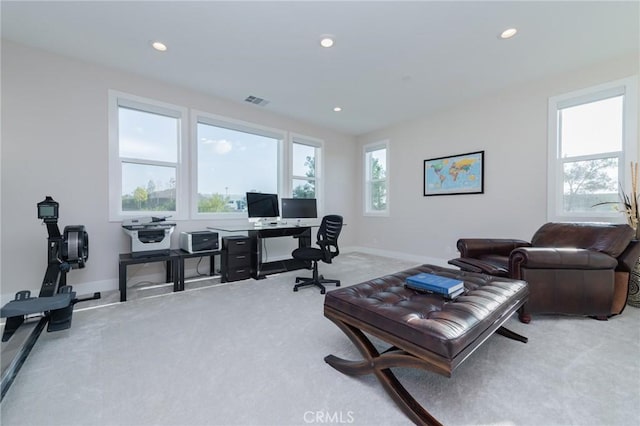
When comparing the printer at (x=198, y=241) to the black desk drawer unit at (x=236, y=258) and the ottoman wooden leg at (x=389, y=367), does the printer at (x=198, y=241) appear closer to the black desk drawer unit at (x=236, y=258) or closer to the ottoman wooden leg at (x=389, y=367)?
the black desk drawer unit at (x=236, y=258)

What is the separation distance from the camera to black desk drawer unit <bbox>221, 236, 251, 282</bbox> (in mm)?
3510

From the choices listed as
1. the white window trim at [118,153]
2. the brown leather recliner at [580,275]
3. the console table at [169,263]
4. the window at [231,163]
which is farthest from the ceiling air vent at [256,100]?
the brown leather recliner at [580,275]

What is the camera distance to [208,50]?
9.07ft

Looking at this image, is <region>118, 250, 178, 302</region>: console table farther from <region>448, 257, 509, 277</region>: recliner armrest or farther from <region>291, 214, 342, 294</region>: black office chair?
<region>448, 257, 509, 277</region>: recliner armrest

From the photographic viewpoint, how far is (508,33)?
8.04 ft

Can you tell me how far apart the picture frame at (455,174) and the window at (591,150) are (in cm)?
87

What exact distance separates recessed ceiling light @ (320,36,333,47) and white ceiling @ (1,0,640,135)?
0.06 m

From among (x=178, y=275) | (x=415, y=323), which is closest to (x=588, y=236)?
(x=415, y=323)

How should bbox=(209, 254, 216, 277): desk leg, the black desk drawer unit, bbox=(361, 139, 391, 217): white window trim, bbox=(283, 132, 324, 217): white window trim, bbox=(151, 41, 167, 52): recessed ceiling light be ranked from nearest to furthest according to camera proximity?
bbox=(151, 41, 167, 52): recessed ceiling light
the black desk drawer unit
bbox=(209, 254, 216, 277): desk leg
bbox=(283, 132, 324, 217): white window trim
bbox=(361, 139, 391, 217): white window trim

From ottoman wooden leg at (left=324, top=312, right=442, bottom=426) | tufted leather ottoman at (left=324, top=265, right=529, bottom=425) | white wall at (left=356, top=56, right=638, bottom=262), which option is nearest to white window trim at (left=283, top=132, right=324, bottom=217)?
white wall at (left=356, top=56, right=638, bottom=262)

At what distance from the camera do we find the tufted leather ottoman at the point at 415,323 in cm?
112

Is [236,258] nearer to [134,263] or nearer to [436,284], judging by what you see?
[134,263]

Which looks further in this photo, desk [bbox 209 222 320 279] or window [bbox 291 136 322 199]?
window [bbox 291 136 322 199]

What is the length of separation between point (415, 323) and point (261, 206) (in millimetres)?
3268
